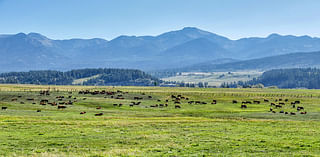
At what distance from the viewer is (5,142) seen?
29109 mm

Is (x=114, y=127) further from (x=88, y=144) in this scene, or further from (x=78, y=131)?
(x=88, y=144)

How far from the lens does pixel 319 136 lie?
34.9m

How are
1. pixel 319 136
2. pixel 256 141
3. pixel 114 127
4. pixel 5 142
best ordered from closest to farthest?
pixel 5 142 < pixel 256 141 < pixel 319 136 < pixel 114 127

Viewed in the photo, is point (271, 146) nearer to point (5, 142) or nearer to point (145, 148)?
point (145, 148)

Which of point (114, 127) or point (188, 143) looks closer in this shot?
point (188, 143)

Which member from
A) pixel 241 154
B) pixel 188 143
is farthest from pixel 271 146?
pixel 188 143

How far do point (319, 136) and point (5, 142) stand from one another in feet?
102

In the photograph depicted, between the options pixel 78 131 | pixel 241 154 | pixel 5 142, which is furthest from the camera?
pixel 78 131

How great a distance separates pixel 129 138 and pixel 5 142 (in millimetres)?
11295

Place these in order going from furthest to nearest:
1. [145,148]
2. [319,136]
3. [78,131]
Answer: [78,131] → [319,136] → [145,148]

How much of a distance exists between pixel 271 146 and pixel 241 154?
528 cm

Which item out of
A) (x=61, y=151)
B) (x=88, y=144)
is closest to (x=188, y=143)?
(x=88, y=144)

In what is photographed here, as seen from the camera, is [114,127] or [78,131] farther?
[114,127]

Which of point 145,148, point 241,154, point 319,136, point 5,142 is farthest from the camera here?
point 319,136
